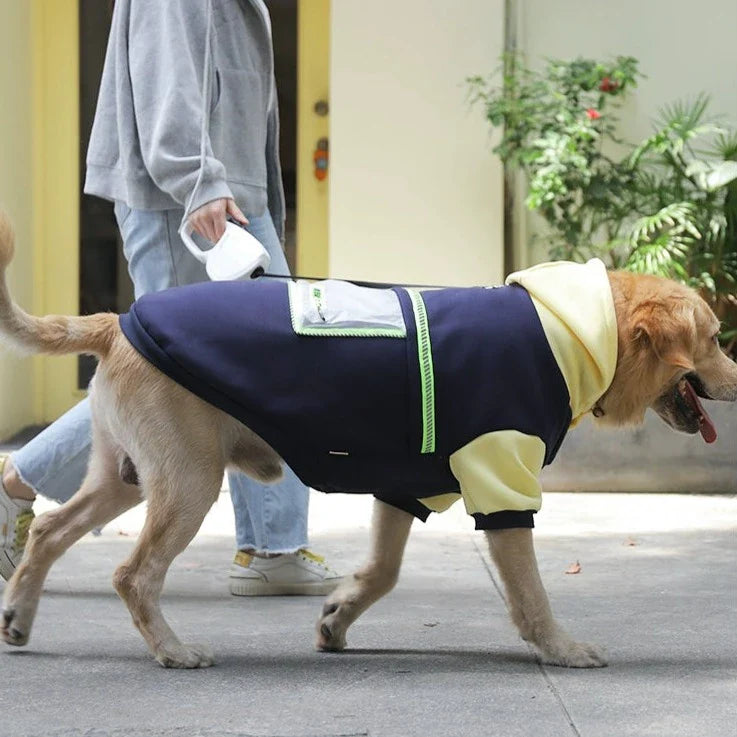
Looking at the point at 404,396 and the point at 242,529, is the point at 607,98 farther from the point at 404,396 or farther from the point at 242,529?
the point at 404,396

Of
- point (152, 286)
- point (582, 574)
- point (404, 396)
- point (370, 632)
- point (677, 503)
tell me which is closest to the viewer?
point (404, 396)

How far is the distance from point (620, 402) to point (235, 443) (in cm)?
105

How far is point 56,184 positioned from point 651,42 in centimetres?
361

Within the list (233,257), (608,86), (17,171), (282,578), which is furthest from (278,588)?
(17,171)

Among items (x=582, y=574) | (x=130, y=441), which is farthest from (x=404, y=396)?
(x=582, y=574)

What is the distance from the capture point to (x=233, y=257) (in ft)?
13.6

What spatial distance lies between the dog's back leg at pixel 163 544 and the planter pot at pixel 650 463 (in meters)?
3.38

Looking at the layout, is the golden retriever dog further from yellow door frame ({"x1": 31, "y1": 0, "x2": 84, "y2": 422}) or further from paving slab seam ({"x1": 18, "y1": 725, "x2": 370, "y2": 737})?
yellow door frame ({"x1": 31, "y1": 0, "x2": 84, "y2": 422})

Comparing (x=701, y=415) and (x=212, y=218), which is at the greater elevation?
(x=212, y=218)

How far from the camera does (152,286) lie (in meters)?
4.64

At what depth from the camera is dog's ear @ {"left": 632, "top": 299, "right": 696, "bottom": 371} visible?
3.67 meters

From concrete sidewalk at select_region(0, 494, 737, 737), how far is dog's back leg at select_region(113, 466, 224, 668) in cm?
7

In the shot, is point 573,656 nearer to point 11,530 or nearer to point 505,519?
point 505,519

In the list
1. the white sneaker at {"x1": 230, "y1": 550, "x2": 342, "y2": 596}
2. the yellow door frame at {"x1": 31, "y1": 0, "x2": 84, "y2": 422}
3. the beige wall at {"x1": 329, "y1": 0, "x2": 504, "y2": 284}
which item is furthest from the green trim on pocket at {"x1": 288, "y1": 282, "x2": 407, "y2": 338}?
the yellow door frame at {"x1": 31, "y1": 0, "x2": 84, "y2": 422}
